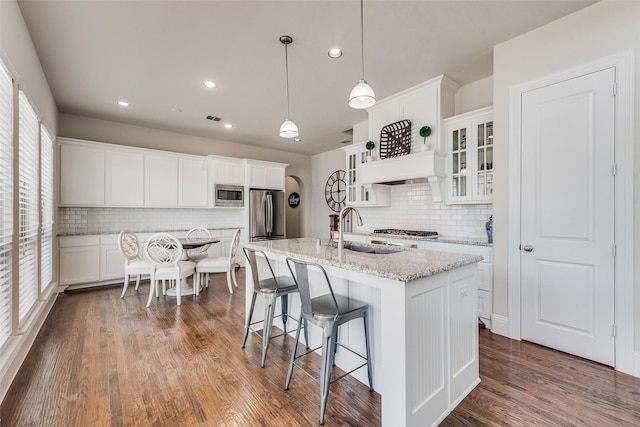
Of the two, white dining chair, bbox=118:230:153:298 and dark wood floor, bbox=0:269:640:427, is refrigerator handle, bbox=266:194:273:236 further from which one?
dark wood floor, bbox=0:269:640:427

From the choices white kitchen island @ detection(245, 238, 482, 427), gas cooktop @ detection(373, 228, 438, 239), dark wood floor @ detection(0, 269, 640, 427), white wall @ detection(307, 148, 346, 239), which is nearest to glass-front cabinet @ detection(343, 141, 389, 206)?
gas cooktop @ detection(373, 228, 438, 239)

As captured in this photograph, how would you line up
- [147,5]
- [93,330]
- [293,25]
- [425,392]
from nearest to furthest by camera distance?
[425,392], [147,5], [293,25], [93,330]

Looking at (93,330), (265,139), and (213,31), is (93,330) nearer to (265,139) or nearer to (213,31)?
(213,31)

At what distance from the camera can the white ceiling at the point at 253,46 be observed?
2393 millimetres

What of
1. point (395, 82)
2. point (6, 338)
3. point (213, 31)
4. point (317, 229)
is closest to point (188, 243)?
point (6, 338)

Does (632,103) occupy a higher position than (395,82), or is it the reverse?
(395,82)

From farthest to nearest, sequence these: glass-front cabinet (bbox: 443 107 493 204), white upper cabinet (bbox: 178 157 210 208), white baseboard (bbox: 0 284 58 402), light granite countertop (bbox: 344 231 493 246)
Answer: white upper cabinet (bbox: 178 157 210 208) → glass-front cabinet (bbox: 443 107 493 204) → light granite countertop (bbox: 344 231 493 246) → white baseboard (bbox: 0 284 58 402)

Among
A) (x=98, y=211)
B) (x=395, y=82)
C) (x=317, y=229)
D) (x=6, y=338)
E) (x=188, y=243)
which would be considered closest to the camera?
(x=6, y=338)

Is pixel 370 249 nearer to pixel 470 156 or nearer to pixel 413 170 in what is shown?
pixel 413 170

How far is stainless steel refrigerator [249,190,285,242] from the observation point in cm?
637

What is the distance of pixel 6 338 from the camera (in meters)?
2.15

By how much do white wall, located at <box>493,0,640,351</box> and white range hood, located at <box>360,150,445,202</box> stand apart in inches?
29.9

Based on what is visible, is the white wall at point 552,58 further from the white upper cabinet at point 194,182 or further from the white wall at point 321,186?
the white upper cabinet at point 194,182

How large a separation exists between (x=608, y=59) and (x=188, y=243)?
4862 millimetres
